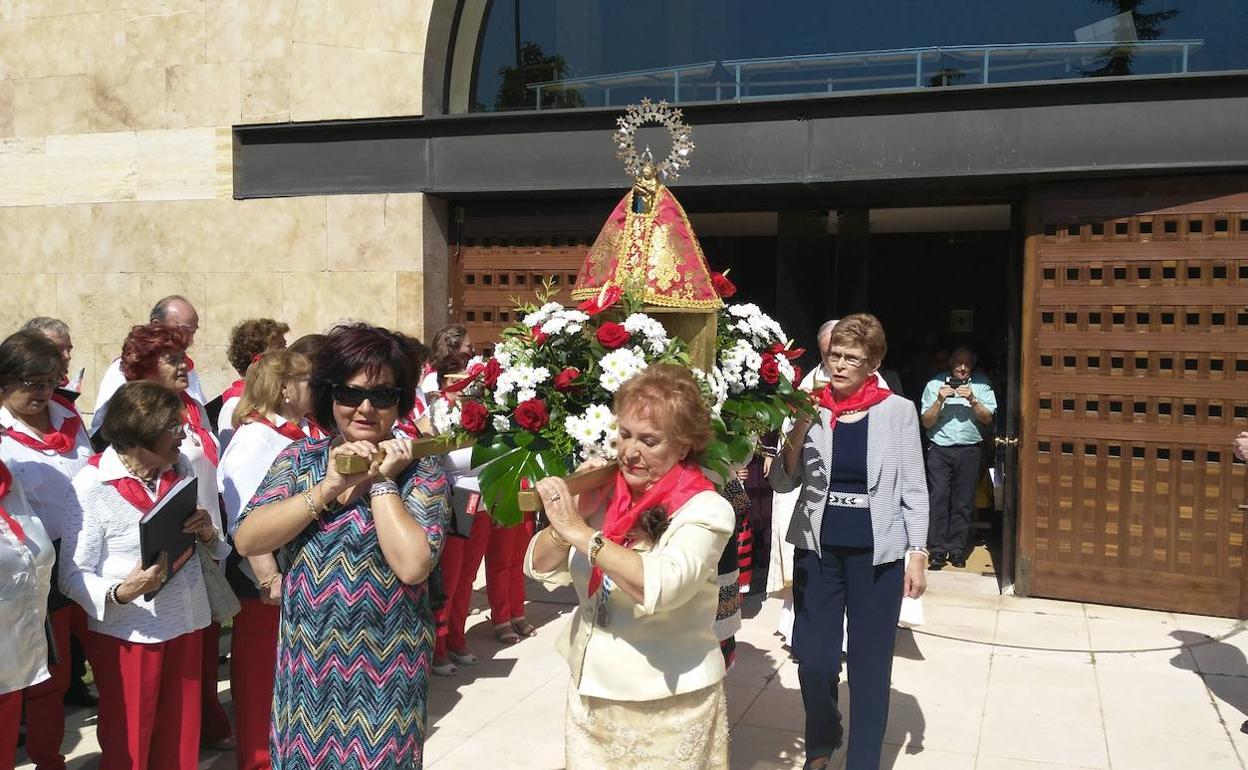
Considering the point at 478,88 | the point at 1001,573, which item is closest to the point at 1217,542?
the point at 1001,573

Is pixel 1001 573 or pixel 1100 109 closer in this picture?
pixel 1100 109

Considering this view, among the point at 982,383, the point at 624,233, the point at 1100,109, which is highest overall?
the point at 1100,109

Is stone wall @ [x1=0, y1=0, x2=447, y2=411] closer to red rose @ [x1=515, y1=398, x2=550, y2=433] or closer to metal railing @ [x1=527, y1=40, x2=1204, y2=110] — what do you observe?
metal railing @ [x1=527, y1=40, x2=1204, y2=110]

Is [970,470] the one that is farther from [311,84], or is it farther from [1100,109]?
[311,84]

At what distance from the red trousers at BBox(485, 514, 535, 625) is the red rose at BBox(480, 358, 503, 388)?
2974 millimetres

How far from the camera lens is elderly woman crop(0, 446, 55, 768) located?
3637mm

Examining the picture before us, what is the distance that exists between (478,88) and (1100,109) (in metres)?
4.60

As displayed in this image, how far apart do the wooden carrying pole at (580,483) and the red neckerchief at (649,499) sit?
76 mm

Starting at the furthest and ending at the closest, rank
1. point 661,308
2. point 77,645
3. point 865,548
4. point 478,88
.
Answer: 1. point 478,88
2. point 77,645
3. point 865,548
4. point 661,308

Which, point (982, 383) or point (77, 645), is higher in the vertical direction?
point (982, 383)

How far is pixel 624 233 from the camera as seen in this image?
4129 millimetres

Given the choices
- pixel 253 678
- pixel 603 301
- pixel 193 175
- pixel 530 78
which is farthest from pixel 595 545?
pixel 193 175

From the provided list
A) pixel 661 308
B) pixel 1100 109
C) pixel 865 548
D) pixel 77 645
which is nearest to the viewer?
pixel 661 308

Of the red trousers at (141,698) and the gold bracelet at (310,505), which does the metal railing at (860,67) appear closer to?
the red trousers at (141,698)
